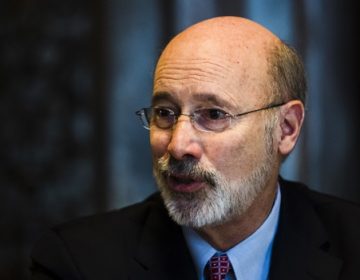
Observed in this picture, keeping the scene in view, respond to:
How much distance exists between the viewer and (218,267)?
139cm

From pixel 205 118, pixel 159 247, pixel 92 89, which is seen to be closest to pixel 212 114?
pixel 205 118

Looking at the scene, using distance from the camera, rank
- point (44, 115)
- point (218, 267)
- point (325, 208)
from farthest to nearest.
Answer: point (44, 115)
point (325, 208)
point (218, 267)

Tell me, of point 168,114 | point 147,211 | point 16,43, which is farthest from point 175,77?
point 16,43

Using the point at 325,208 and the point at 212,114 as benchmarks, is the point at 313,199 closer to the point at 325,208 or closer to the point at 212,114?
Result: the point at 325,208

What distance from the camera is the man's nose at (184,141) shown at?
1.27m

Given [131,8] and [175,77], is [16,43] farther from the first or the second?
[175,77]

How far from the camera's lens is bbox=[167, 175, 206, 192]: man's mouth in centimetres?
130

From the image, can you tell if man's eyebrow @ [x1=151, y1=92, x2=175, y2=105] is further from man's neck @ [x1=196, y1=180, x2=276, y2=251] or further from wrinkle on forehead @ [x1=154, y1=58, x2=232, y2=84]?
man's neck @ [x1=196, y1=180, x2=276, y2=251]

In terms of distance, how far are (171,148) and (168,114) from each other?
0.11m

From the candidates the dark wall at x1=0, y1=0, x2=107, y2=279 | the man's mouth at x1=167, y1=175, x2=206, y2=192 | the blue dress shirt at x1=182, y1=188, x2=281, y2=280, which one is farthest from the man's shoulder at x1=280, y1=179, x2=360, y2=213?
the dark wall at x1=0, y1=0, x2=107, y2=279

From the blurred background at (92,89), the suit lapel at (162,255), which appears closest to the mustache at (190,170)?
the suit lapel at (162,255)

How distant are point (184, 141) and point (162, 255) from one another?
0.31m

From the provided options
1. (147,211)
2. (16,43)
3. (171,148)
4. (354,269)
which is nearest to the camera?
(171,148)

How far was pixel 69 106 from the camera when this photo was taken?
1.88 meters
